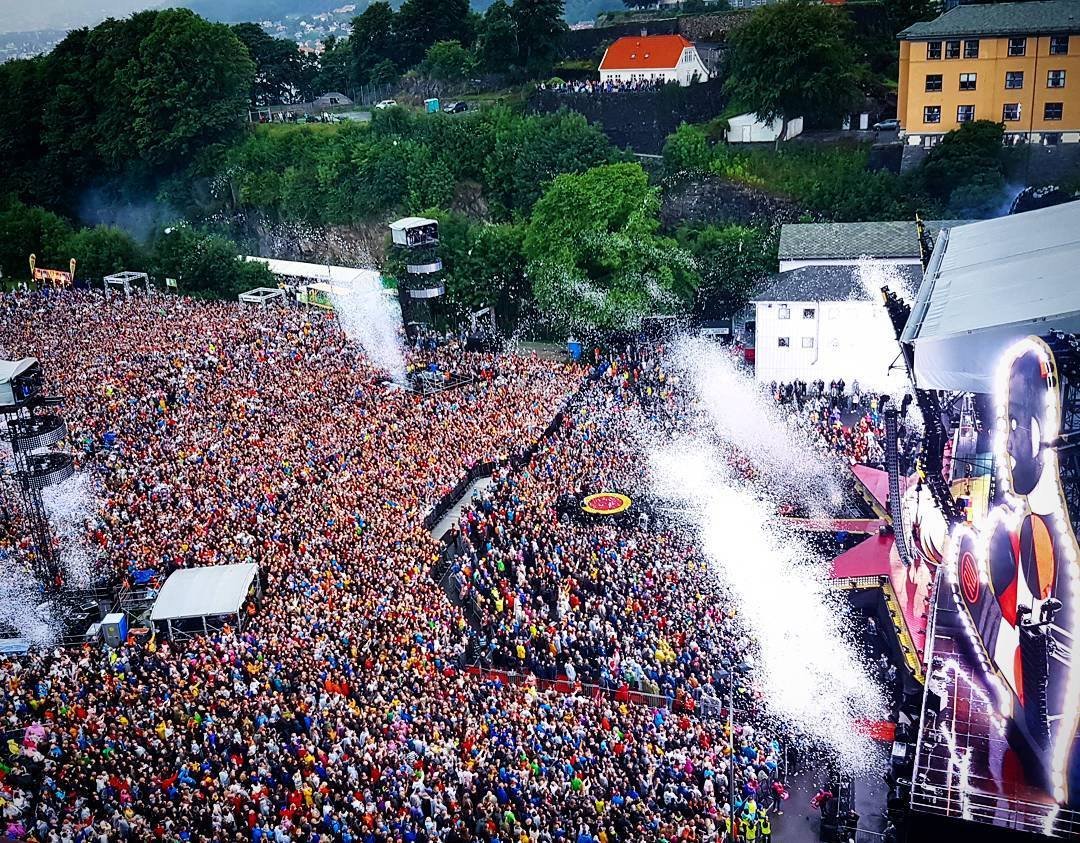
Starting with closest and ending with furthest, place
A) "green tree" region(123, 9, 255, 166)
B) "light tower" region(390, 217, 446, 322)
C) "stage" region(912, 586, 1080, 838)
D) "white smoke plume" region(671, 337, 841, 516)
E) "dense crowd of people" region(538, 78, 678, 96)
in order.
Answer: "stage" region(912, 586, 1080, 838) < "white smoke plume" region(671, 337, 841, 516) < "light tower" region(390, 217, 446, 322) < "dense crowd of people" region(538, 78, 678, 96) < "green tree" region(123, 9, 255, 166)

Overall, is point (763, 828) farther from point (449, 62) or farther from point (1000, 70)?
point (449, 62)

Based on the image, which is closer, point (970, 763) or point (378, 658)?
point (970, 763)

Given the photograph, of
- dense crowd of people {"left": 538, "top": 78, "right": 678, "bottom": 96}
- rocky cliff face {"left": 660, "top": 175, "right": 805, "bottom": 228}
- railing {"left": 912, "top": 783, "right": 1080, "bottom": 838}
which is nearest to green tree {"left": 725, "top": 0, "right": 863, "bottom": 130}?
rocky cliff face {"left": 660, "top": 175, "right": 805, "bottom": 228}

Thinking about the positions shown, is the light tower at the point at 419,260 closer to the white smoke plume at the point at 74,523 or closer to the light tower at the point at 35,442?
the white smoke plume at the point at 74,523

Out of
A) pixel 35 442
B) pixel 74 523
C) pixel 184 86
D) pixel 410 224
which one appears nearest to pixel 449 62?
pixel 184 86

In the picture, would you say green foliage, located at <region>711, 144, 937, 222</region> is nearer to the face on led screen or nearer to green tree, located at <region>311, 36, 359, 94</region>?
the face on led screen

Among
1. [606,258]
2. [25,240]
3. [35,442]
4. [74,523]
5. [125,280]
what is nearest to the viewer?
[35,442]

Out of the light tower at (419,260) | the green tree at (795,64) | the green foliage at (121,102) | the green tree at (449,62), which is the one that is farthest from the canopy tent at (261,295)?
the green tree at (449,62)
